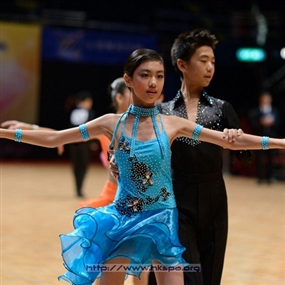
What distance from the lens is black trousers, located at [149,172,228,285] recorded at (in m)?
3.62

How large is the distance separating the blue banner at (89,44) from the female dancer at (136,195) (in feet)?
44.2

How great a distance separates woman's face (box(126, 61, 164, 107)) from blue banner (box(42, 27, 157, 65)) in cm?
1348

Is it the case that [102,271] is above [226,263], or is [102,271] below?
above

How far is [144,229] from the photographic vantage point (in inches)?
121

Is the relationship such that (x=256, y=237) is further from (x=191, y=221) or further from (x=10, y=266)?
(x=191, y=221)

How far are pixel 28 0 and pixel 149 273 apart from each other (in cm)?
1400

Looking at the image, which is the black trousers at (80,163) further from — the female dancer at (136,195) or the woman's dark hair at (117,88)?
the female dancer at (136,195)

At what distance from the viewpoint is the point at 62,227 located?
7887 mm

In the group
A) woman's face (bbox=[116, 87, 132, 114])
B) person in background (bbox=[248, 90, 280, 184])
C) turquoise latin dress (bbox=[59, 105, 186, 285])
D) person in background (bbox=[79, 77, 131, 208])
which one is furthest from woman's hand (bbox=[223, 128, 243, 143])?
person in background (bbox=[248, 90, 280, 184])

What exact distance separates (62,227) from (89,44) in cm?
959

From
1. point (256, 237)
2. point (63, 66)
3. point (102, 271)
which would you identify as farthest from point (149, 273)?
point (63, 66)

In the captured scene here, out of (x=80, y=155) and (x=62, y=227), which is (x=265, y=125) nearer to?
(x=80, y=155)

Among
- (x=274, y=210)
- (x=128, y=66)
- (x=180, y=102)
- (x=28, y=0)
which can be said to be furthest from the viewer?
(x=28, y=0)

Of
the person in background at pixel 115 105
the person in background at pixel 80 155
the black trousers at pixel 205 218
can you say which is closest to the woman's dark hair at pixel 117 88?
the person in background at pixel 115 105
